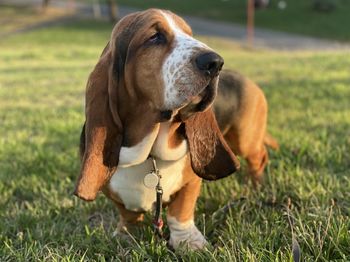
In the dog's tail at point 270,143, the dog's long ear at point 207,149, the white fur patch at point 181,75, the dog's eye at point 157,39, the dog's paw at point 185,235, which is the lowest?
the dog's tail at point 270,143

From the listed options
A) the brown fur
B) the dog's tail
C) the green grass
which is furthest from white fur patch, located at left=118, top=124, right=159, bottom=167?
the green grass

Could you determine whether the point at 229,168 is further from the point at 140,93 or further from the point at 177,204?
the point at 140,93

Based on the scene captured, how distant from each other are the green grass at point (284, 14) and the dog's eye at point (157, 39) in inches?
906

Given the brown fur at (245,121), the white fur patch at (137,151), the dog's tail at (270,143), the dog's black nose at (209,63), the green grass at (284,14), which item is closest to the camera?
the dog's black nose at (209,63)

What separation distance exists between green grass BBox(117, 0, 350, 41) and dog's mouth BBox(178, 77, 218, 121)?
905 inches

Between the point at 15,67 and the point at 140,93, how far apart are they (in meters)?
11.1

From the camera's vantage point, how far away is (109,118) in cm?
246

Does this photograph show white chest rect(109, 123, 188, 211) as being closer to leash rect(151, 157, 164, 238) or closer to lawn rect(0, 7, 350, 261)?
leash rect(151, 157, 164, 238)

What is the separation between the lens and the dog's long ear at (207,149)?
8.57 feet

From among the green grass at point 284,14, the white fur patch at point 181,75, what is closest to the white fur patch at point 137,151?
the white fur patch at point 181,75

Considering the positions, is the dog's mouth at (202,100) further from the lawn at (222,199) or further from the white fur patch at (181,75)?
the lawn at (222,199)

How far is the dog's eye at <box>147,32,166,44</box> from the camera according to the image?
2.36 metres

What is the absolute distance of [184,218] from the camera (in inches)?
112

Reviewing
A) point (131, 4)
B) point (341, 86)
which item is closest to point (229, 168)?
point (341, 86)
